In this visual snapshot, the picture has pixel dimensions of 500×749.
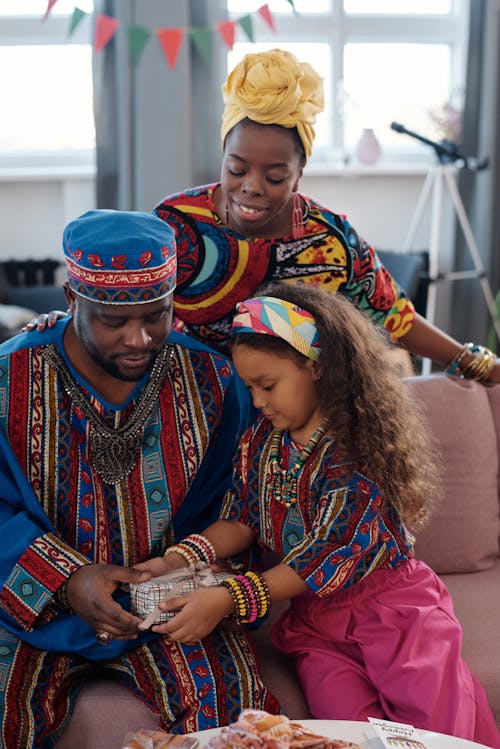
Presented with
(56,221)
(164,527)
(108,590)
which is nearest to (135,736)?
(108,590)

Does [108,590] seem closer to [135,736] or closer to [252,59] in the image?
[135,736]

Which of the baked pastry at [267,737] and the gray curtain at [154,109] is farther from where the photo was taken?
the gray curtain at [154,109]

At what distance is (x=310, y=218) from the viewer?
2.19 metres

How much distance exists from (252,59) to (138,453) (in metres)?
0.94

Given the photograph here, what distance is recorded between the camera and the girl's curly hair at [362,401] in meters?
1.80

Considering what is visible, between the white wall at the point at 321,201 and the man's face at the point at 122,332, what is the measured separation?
3.40m

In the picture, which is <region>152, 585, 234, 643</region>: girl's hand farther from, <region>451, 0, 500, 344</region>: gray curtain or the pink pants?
<region>451, 0, 500, 344</region>: gray curtain

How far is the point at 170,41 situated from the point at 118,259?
3.25 m

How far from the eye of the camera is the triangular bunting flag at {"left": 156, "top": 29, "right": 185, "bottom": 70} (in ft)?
14.9

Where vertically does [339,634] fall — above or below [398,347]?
below

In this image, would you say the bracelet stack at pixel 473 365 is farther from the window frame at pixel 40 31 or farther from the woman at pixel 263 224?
the window frame at pixel 40 31

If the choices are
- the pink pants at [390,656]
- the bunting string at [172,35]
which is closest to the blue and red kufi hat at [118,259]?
the pink pants at [390,656]

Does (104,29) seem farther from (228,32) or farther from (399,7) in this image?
(399,7)

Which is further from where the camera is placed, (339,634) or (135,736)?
(339,634)
